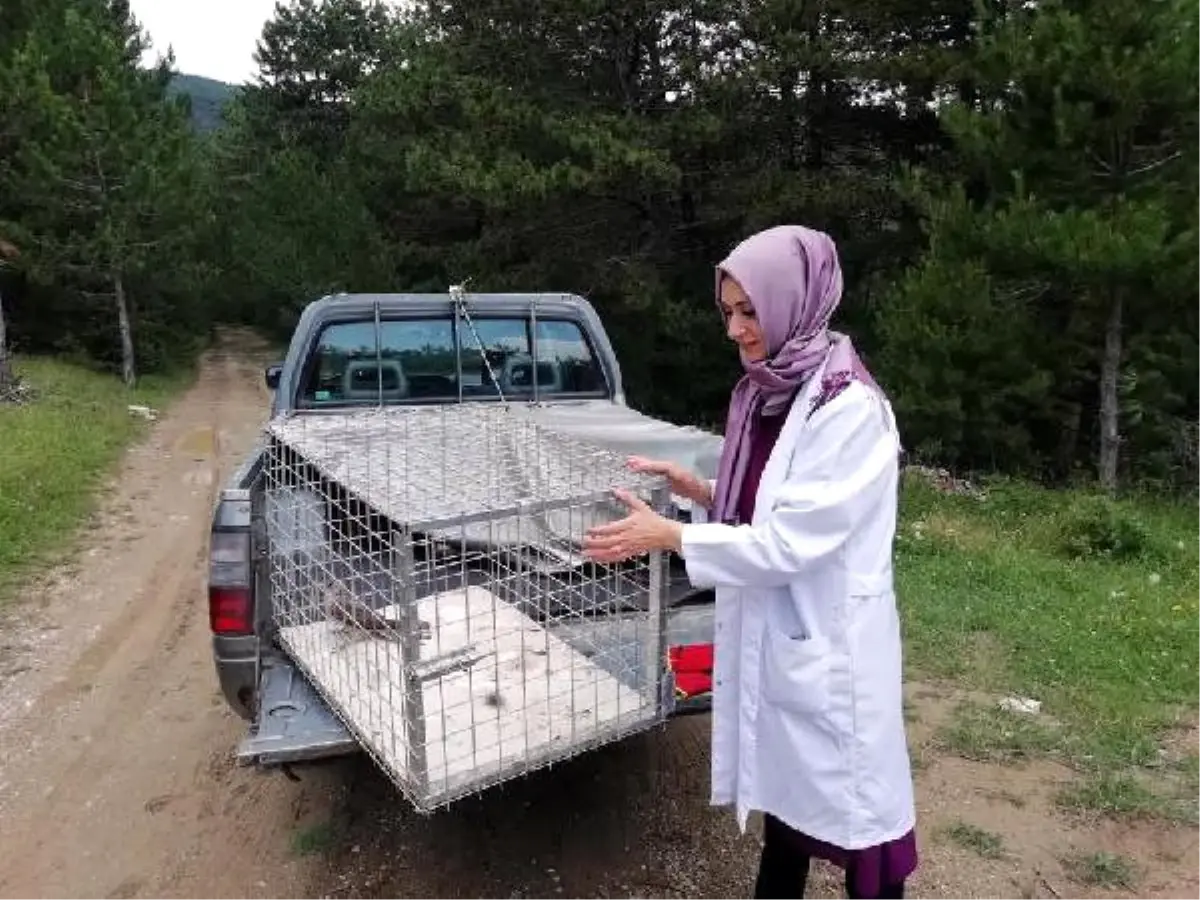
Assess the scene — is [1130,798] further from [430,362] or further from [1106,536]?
[1106,536]

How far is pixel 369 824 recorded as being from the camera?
3.60 meters

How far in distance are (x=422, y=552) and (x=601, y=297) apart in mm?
13848

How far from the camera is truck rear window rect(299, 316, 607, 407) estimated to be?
4.96 m

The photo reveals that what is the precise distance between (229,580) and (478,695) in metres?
0.89

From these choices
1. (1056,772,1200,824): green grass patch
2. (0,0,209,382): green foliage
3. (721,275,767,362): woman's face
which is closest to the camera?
(721,275,767,362): woman's face

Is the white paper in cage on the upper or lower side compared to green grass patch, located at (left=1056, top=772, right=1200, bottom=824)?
upper

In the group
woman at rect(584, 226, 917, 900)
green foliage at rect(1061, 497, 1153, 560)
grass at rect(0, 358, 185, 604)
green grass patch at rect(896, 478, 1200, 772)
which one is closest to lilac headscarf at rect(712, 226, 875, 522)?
woman at rect(584, 226, 917, 900)

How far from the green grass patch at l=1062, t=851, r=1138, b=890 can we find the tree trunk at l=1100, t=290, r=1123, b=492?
731cm

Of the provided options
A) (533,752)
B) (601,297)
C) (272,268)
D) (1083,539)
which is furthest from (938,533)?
(272,268)

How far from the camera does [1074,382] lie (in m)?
10.9

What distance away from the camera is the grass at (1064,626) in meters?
4.13

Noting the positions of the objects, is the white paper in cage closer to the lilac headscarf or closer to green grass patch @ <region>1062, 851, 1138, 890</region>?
the lilac headscarf

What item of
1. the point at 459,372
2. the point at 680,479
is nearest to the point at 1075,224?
the point at 459,372

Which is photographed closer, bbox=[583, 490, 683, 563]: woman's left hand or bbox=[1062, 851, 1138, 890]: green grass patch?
bbox=[583, 490, 683, 563]: woman's left hand
